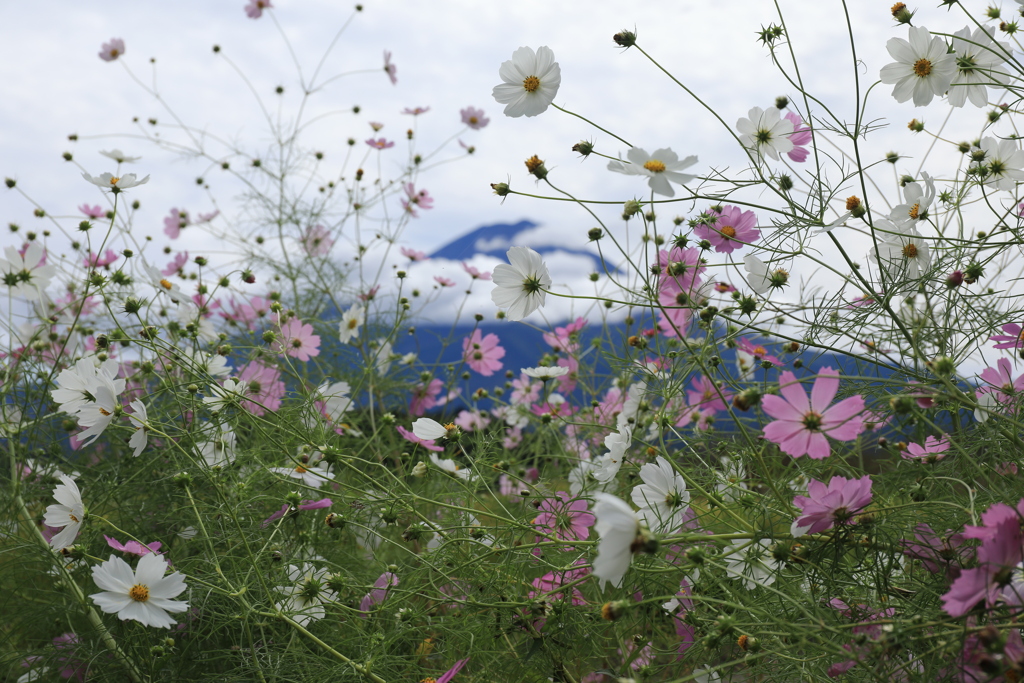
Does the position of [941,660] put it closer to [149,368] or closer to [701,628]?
[701,628]

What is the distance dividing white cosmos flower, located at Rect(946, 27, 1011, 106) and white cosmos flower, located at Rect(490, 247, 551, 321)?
46 centimetres

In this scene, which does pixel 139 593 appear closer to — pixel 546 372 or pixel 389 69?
pixel 546 372

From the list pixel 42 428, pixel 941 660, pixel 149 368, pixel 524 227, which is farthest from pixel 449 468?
pixel 524 227

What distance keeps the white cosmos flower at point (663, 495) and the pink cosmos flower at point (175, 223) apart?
4.86 feet

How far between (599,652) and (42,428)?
0.91 metres

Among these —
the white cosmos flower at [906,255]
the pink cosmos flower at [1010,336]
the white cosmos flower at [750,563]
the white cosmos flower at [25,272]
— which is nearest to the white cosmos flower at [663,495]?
the white cosmos flower at [750,563]

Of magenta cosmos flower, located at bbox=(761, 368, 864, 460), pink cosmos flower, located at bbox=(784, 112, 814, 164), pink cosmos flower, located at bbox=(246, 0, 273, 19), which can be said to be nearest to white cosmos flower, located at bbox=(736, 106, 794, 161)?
pink cosmos flower, located at bbox=(784, 112, 814, 164)

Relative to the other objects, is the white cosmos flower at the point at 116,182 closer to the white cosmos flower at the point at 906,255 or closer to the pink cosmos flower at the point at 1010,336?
the white cosmos flower at the point at 906,255

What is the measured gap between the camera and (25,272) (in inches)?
38.8

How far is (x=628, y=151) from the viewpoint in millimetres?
527

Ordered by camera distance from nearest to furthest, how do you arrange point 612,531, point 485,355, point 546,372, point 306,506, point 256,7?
point 612,531
point 306,506
point 546,372
point 485,355
point 256,7

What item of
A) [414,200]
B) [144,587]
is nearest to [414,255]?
[414,200]

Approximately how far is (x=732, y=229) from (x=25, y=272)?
0.97 m

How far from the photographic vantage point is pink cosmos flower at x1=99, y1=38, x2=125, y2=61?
1776 mm
